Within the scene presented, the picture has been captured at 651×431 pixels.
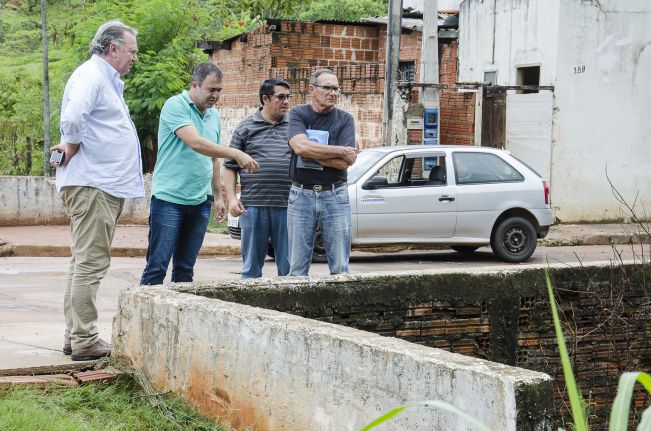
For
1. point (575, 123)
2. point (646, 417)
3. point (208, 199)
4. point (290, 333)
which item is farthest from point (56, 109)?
point (646, 417)

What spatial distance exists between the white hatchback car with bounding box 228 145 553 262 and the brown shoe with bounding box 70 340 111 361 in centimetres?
796

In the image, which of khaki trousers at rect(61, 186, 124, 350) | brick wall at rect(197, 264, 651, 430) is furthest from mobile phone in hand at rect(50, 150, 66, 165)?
brick wall at rect(197, 264, 651, 430)

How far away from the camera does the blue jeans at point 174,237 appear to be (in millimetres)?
7203

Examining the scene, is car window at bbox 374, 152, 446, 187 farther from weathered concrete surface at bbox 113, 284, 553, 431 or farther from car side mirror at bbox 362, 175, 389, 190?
weathered concrete surface at bbox 113, 284, 553, 431

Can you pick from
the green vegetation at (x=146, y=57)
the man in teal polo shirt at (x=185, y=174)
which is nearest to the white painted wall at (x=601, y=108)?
the green vegetation at (x=146, y=57)

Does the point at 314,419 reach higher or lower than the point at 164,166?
lower

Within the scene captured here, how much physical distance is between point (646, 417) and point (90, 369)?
14.2 ft

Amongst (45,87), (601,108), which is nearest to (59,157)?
(601,108)

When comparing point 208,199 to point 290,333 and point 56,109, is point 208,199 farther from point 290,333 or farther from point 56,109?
point 56,109

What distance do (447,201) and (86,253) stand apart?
29.3 ft

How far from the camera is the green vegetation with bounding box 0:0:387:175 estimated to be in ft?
85.5

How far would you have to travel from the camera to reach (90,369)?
20.1 feet

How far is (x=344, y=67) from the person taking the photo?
22.2 m

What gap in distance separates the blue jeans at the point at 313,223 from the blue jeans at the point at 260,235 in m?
0.31
